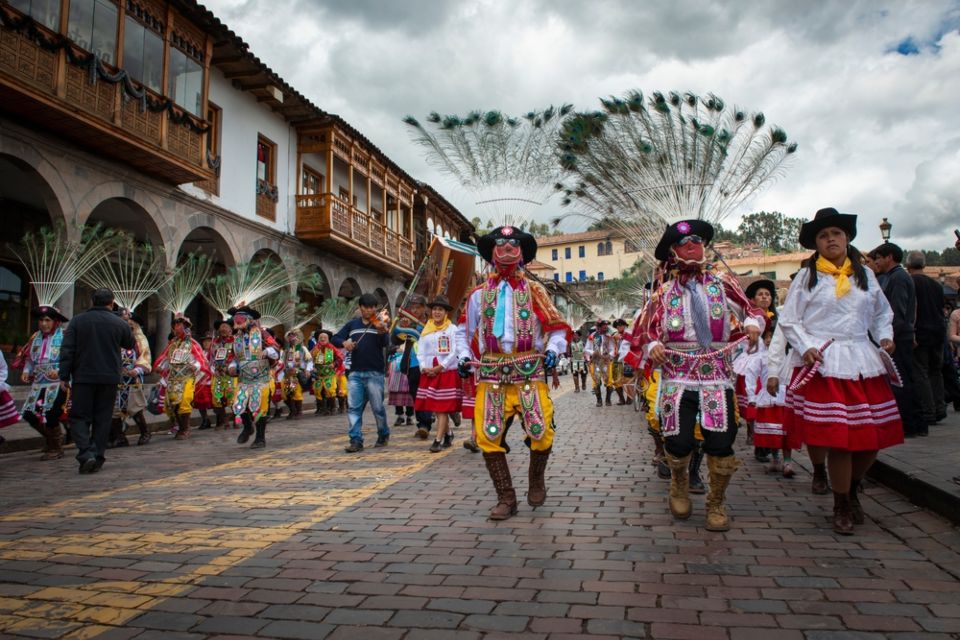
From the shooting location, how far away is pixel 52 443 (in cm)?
849

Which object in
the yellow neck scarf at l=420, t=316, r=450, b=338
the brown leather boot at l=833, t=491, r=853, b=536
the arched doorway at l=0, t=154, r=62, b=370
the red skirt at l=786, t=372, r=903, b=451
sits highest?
the arched doorway at l=0, t=154, r=62, b=370

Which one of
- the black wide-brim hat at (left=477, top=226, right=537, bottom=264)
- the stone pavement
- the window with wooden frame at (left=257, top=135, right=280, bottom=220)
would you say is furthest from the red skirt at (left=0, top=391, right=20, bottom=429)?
the window with wooden frame at (left=257, top=135, right=280, bottom=220)

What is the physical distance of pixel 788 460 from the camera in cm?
646

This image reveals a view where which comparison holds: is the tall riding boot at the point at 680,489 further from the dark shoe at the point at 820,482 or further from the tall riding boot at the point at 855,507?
the dark shoe at the point at 820,482

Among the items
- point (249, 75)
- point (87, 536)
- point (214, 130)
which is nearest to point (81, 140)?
point (214, 130)

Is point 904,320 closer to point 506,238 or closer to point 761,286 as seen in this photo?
point 761,286

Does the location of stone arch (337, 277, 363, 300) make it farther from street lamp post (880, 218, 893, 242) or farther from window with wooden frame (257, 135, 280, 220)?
street lamp post (880, 218, 893, 242)

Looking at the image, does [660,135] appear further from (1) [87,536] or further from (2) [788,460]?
(1) [87,536]

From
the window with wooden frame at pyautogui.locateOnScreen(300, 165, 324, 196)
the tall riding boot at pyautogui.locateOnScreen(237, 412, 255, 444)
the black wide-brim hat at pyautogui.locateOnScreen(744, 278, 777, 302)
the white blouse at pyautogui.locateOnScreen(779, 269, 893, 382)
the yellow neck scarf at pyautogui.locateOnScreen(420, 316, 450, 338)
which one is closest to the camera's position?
the white blouse at pyautogui.locateOnScreen(779, 269, 893, 382)

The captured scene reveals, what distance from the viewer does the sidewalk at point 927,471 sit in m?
4.29

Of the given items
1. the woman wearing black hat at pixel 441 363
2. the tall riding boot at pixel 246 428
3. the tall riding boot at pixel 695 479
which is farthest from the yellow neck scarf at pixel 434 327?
the tall riding boot at pixel 695 479

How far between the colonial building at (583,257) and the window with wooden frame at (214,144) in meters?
63.4

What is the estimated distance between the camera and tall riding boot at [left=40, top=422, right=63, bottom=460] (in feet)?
27.6

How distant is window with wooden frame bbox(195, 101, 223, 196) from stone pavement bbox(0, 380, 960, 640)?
13181 mm
